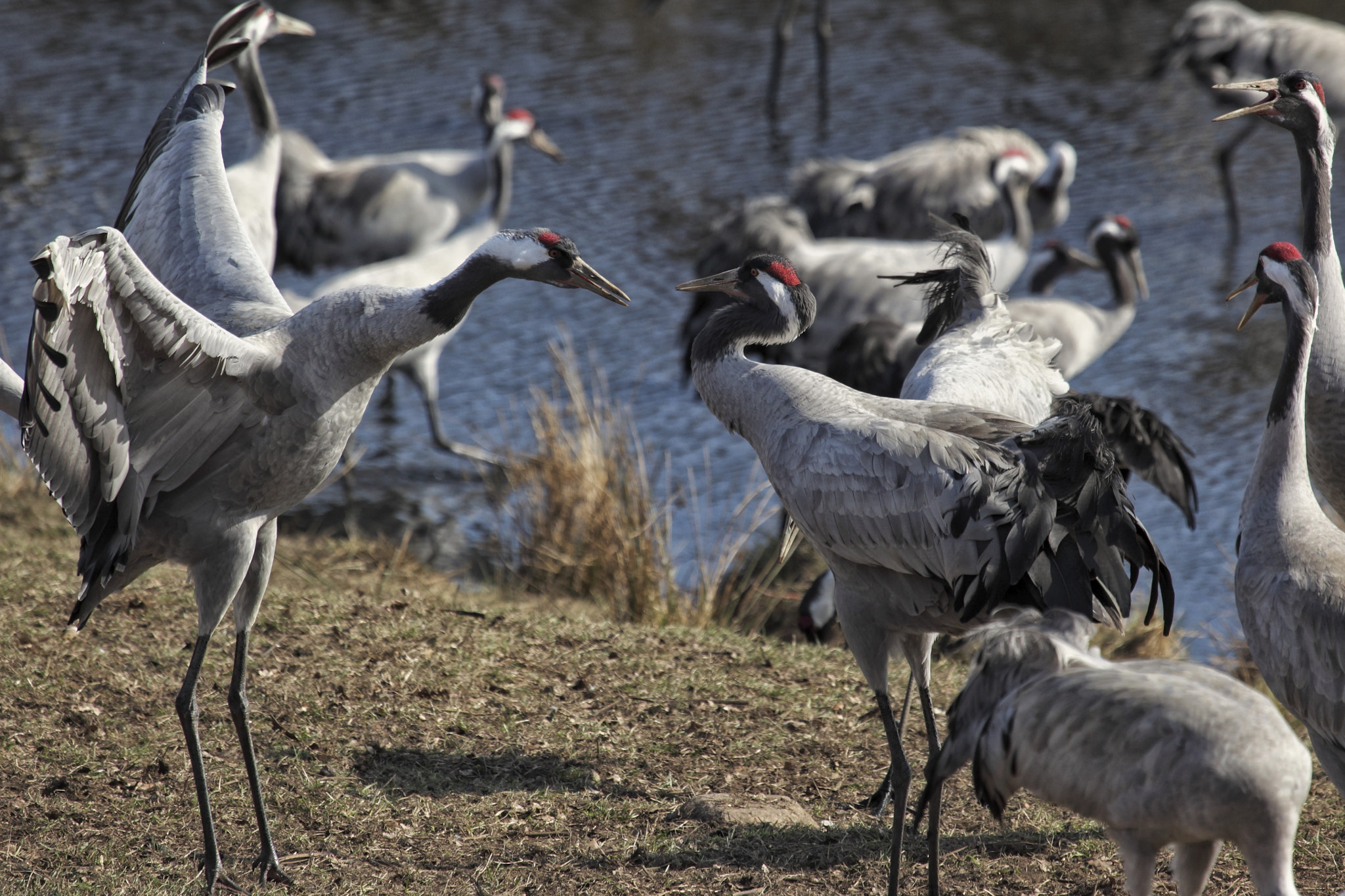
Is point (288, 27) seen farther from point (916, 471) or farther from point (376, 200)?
point (916, 471)

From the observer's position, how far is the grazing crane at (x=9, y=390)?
13.4ft

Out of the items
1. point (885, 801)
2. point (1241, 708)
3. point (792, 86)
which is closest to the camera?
point (1241, 708)

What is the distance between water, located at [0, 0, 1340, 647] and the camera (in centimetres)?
800

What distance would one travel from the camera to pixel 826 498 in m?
3.54

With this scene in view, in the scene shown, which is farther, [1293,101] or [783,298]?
[1293,101]

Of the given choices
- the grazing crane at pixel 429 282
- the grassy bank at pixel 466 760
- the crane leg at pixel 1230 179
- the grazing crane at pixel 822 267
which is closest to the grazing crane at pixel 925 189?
the grazing crane at pixel 822 267

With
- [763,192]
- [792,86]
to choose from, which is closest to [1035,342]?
[763,192]

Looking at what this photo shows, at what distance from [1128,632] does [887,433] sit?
2.63 m

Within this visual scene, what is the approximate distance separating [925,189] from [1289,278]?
5.45 meters

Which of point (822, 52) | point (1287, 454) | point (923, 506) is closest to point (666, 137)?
point (822, 52)

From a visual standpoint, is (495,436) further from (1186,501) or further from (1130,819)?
(1130,819)

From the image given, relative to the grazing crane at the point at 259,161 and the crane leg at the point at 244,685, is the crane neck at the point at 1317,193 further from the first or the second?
the grazing crane at the point at 259,161

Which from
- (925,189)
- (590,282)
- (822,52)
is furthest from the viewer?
(822,52)

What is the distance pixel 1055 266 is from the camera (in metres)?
8.88
